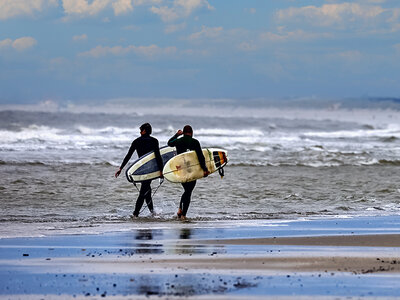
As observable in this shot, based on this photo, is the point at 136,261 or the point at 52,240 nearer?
the point at 136,261

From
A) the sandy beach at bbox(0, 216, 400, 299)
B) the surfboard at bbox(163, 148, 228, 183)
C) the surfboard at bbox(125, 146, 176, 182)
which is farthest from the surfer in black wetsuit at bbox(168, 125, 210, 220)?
the sandy beach at bbox(0, 216, 400, 299)

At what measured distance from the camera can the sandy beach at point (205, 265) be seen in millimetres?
6238

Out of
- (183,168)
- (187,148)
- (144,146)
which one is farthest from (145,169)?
(187,148)

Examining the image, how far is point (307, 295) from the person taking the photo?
20.0 feet

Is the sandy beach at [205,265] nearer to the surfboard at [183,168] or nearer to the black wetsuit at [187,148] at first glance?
the black wetsuit at [187,148]

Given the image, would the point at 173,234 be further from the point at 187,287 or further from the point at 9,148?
the point at 9,148

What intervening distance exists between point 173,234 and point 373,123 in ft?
209

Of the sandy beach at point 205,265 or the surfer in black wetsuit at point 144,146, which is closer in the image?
the sandy beach at point 205,265

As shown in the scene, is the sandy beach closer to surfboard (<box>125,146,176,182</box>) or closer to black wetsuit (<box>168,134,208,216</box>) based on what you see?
black wetsuit (<box>168,134,208,216</box>)

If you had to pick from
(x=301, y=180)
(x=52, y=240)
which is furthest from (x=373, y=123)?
(x=52, y=240)

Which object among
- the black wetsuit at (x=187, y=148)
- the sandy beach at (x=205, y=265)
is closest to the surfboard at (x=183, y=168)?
the black wetsuit at (x=187, y=148)

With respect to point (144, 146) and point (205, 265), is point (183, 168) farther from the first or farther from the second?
point (205, 265)

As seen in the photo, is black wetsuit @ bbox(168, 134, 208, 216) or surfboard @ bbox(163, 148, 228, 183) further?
surfboard @ bbox(163, 148, 228, 183)

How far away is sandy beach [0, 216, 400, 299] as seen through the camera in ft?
20.5
